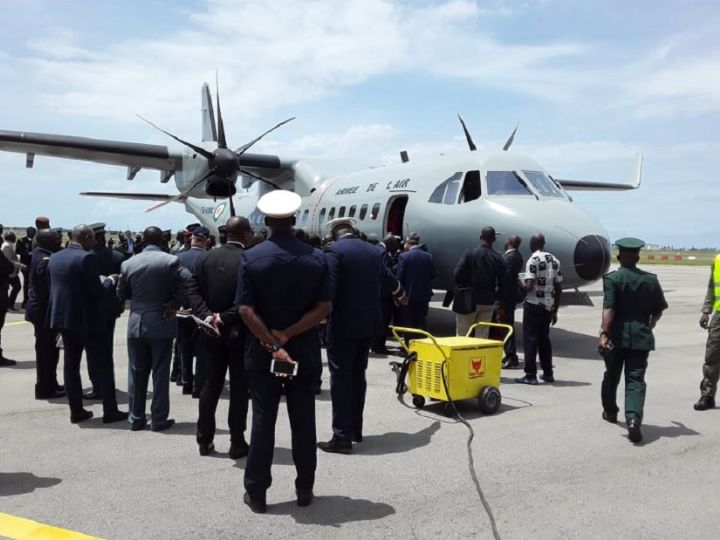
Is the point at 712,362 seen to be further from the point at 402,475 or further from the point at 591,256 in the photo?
the point at 402,475

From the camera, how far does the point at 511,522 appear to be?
3998 millimetres

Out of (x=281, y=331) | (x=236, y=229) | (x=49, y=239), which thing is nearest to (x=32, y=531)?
(x=281, y=331)

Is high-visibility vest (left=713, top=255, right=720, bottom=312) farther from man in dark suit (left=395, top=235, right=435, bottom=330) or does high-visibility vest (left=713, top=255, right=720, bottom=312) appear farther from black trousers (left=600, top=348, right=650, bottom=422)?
man in dark suit (left=395, top=235, right=435, bottom=330)

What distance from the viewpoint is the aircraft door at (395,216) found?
1277 cm

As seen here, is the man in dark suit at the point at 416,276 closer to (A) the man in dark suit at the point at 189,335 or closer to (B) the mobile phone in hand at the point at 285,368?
(A) the man in dark suit at the point at 189,335

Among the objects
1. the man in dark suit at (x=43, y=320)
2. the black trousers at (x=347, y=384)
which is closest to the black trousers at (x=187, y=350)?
the man in dark suit at (x=43, y=320)

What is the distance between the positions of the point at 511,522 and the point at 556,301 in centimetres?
466

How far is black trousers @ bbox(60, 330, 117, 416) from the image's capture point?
6336 millimetres

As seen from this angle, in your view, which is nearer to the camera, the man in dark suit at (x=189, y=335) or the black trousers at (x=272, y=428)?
the black trousers at (x=272, y=428)

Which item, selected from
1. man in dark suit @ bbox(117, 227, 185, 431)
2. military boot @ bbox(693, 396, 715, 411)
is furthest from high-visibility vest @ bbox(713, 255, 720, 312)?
man in dark suit @ bbox(117, 227, 185, 431)

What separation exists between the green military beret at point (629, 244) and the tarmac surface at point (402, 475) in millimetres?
1730

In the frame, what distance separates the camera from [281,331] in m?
4.18

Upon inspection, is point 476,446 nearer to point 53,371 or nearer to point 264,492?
point 264,492

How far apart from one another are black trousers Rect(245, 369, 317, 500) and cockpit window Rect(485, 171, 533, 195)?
7.10 meters
